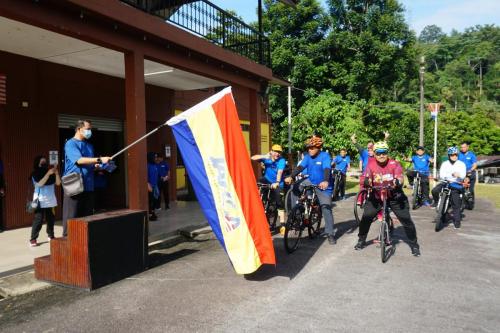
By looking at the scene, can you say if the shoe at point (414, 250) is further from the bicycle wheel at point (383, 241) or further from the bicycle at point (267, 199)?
the bicycle at point (267, 199)

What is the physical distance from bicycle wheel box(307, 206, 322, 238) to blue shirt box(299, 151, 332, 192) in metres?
0.43

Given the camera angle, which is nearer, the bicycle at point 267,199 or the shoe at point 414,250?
the shoe at point 414,250

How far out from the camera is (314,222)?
7516 millimetres

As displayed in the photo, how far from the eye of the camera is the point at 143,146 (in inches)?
303

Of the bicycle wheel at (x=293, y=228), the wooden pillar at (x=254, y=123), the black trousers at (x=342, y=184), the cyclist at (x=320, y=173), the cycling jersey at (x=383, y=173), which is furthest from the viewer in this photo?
the black trousers at (x=342, y=184)

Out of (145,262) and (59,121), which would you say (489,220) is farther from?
(59,121)

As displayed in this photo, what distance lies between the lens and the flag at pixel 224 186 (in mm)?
5109

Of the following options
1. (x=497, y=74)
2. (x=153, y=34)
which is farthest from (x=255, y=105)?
(x=497, y=74)

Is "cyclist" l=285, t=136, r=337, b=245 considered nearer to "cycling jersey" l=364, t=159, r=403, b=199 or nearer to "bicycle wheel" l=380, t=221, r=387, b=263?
"cycling jersey" l=364, t=159, r=403, b=199

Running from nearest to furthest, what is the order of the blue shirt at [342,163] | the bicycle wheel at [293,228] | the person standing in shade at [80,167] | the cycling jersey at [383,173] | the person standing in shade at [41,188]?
the person standing in shade at [80,167], the cycling jersey at [383,173], the bicycle wheel at [293,228], the person standing in shade at [41,188], the blue shirt at [342,163]

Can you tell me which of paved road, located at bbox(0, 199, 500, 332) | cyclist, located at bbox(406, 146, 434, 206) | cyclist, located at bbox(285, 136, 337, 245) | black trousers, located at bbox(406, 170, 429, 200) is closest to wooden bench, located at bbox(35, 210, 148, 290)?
paved road, located at bbox(0, 199, 500, 332)

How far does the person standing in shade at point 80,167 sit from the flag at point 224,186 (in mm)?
1506

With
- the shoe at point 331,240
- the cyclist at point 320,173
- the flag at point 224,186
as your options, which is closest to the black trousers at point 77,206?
the flag at point 224,186

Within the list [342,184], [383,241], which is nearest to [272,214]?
[383,241]
